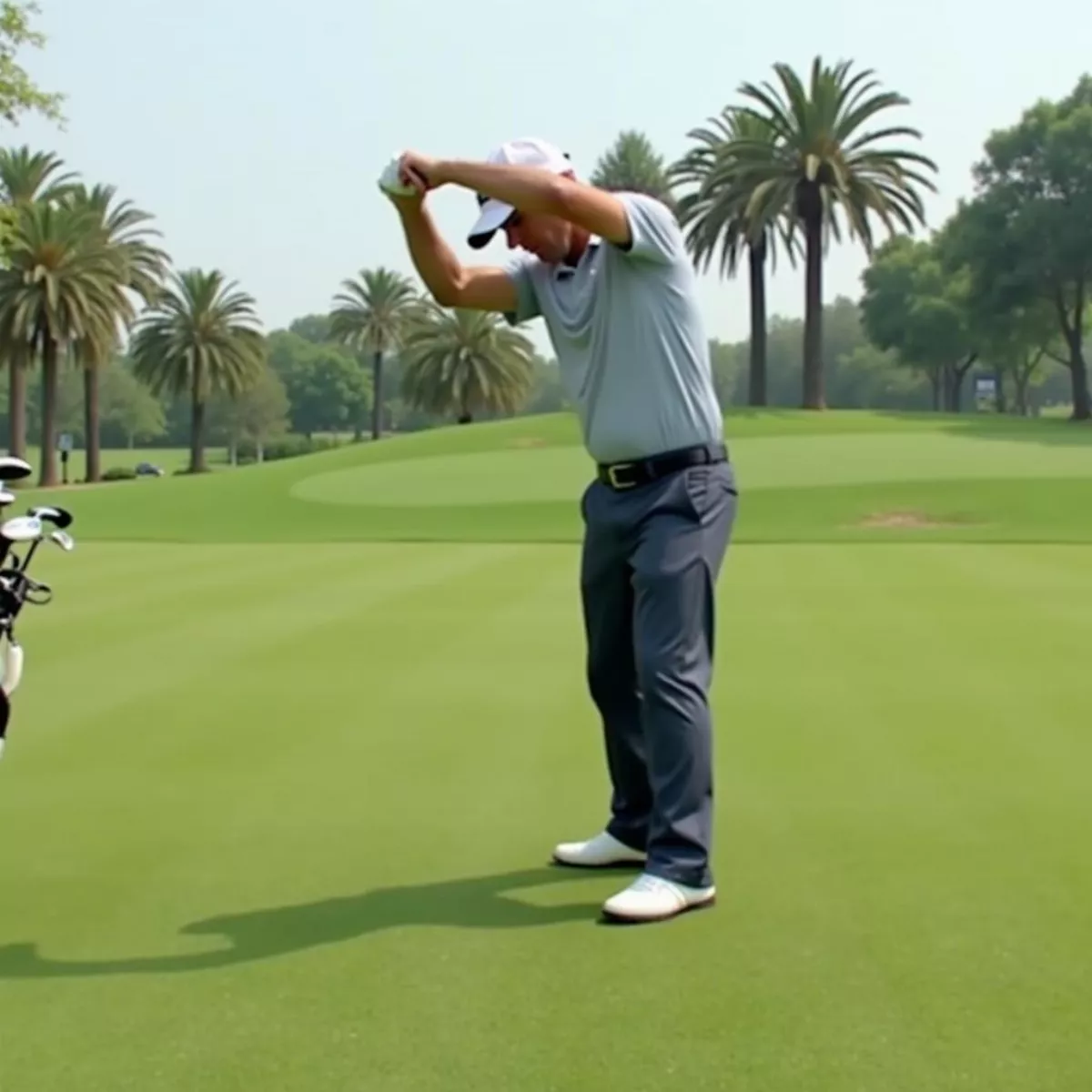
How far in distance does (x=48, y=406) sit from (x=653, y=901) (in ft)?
195

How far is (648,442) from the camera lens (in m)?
4.83

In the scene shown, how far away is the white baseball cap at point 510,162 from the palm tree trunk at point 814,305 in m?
55.2

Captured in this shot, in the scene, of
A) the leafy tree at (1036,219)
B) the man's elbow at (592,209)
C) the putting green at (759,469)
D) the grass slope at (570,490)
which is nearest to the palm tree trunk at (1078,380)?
the leafy tree at (1036,219)

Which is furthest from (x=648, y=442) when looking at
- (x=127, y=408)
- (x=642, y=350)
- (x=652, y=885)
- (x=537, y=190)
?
(x=127, y=408)

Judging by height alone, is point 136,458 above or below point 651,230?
below

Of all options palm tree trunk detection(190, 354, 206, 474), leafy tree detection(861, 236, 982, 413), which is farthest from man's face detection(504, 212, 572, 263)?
leafy tree detection(861, 236, 982, 413)

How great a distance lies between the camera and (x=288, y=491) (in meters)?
38.8

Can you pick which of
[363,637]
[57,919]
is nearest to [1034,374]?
[363,637]

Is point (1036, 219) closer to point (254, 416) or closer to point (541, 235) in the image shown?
point (541, 235)

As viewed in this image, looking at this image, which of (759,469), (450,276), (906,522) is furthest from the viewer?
(759,469)

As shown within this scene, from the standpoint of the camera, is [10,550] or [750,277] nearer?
[10,550]

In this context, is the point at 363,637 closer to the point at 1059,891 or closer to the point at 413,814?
the point at 413,814

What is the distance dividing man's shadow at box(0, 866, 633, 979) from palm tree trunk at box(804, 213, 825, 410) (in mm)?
55549

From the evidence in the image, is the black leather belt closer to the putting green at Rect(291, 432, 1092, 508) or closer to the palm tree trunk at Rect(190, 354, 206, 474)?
the putting green at Rect(291, 432, 1092, 508)
